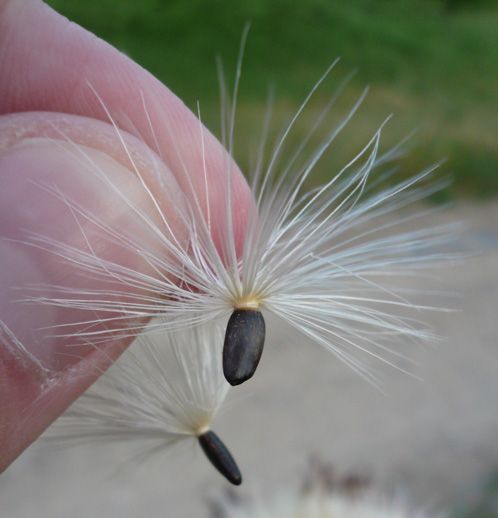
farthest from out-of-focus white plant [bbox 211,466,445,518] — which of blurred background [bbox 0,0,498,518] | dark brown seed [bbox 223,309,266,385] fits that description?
dark brown seed [bbox 223,309,266,385]

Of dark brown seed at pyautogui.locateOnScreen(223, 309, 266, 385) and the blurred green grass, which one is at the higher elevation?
the blurred green grass

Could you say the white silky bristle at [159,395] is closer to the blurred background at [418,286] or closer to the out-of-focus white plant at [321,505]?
the blurred background at [418,286]

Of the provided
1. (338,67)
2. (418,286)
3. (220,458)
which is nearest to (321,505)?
(220,458)

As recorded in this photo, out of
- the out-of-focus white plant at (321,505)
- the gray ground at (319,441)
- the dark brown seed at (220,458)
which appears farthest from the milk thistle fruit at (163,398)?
the gray ground at (319,441)

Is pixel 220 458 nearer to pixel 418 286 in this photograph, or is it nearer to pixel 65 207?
pixel 65 207

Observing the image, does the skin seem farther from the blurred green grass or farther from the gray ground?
the blurred green grass

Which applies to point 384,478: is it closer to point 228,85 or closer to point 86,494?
point 86,494
